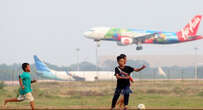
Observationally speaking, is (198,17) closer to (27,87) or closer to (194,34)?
(194,34)

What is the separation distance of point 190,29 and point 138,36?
11.0 m

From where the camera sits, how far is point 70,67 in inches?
6363

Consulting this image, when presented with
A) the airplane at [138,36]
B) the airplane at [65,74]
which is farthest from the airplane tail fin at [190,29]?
the airplane at [65,74]

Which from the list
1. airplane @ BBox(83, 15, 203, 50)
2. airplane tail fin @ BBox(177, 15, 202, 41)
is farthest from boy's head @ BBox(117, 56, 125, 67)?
airplane tail fin @ BBox(177, 15, 202, 41)

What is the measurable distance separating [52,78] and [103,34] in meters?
15.4

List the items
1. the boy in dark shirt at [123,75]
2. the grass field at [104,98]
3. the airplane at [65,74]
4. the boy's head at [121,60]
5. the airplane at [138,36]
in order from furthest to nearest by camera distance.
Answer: the airplane at [65,74]
the airplane at [138,36]
the grass field at [104,98]
the boy in dark shirt at [123,75]
the boy's head at [121,60]

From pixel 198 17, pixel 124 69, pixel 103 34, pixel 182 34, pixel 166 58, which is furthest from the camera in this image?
pixel 166 58

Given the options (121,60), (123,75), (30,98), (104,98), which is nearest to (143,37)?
(104,98)

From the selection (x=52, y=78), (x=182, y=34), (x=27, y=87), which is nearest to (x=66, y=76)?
(x=52, y=78)

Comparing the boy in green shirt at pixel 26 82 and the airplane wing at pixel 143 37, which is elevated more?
the airplane wing at pixel 143 37

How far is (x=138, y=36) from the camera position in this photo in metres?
96.0

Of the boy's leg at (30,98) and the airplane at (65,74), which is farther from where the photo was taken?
the airplane at (65,74)

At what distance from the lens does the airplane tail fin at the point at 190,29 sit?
323ft

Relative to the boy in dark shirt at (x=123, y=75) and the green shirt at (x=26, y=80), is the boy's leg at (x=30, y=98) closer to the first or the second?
the green shirt at (x=26, y=80)
